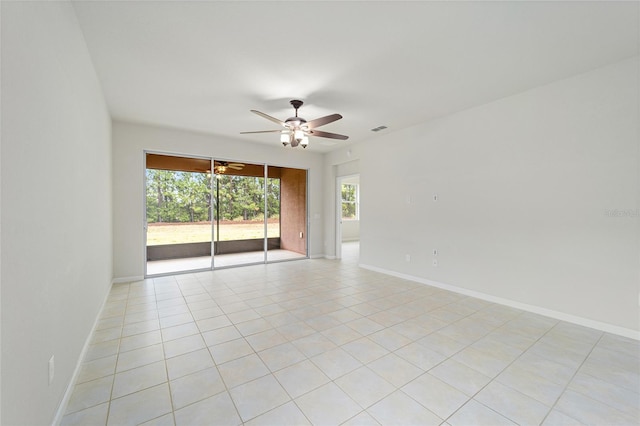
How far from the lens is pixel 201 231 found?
578 cm

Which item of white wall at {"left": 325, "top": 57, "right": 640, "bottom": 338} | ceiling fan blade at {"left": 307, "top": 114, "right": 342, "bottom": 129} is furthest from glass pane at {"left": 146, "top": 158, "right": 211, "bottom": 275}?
white wall at {"left": 325, "top": 57, "right": 640, "bottom": 338}

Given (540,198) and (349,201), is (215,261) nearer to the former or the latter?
(349,201)

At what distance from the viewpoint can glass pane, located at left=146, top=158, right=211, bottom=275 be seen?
5.14 m

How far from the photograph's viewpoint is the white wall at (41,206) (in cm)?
110

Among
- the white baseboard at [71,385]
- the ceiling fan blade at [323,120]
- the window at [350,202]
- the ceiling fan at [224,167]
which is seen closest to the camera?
the white baseboard at [71,385]

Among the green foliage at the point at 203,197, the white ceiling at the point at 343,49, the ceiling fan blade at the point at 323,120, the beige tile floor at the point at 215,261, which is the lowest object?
the beige tile floor at the point at 215,261

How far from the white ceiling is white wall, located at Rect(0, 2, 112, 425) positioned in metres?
0.61

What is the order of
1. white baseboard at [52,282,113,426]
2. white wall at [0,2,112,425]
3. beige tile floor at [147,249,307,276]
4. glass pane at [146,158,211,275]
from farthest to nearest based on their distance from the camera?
beige tile floor at [147,249,307,276] → glass pane at [146,158,211,275] → white baseboard at [52,282,113,426] → white wall at [0,2,112,425]

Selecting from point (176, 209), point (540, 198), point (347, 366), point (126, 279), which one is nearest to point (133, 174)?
point (176, 209)

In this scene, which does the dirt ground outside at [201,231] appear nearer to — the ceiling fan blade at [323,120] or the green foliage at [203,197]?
the green foliage at [203,197]

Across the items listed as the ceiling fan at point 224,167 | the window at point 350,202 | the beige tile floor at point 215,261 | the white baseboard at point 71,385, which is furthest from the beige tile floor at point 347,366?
the window at point 350,202

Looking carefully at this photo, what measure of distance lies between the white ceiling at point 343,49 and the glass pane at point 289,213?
3264mm

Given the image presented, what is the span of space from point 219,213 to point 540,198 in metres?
6.05

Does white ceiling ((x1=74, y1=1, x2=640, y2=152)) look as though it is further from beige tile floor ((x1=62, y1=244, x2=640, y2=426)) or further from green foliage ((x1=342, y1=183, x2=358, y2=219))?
green foliage ((x1=342, y1=183, x2=358, y2=219))
